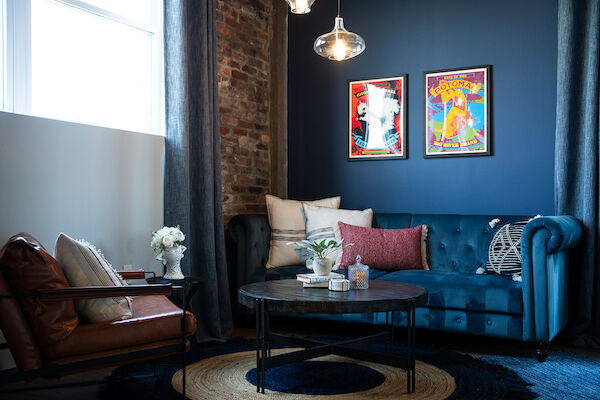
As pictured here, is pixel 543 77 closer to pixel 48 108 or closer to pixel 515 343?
pixel 515 343

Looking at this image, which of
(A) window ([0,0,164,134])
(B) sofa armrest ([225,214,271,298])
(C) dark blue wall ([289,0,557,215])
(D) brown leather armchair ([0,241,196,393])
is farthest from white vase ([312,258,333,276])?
(C) dark blue wall ([289,0,557,215])


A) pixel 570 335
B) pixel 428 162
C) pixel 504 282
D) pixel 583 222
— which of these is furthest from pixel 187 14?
pixel 570 335

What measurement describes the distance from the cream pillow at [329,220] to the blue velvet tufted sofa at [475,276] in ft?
0.94

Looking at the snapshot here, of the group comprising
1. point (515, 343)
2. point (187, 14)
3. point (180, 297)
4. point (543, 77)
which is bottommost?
point (515, 343)

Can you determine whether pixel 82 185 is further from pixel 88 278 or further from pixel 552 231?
pixel 552 231

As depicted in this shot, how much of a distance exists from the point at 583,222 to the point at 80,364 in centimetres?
319

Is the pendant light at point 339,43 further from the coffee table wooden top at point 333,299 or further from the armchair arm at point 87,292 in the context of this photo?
the armchair arm at point 87,292

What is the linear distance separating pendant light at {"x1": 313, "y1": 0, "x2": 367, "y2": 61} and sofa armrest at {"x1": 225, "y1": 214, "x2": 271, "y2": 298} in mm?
1595

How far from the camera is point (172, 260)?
3617mm

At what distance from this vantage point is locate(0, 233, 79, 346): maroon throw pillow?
2307 mm

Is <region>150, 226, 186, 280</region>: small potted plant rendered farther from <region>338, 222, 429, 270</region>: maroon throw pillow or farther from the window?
<region>338, 222, 429, 270</region>: maroon throw pillow

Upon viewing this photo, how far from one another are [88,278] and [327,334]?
1.98 m

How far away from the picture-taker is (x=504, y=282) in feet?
11.8

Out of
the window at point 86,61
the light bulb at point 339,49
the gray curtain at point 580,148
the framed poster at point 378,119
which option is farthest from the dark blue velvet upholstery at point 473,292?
the window at point 86,61
